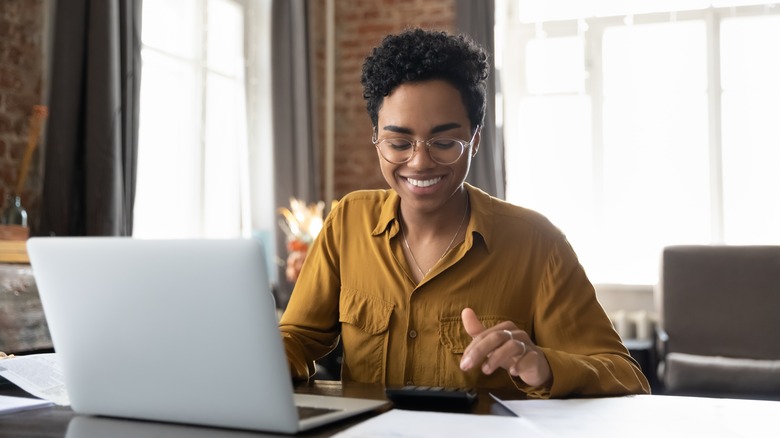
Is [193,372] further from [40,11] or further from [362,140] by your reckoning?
[362,140]

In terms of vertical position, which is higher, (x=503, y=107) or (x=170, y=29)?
(x=170, y=29)

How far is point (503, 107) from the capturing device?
511cm

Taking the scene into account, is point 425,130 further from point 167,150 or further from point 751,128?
point 751,128

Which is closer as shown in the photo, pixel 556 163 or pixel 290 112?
pixel 290 112

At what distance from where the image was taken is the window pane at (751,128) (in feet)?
15.7

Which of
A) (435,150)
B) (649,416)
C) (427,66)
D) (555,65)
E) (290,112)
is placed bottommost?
(649,416)

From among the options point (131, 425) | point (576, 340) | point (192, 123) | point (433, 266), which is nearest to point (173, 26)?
point (192, 123)

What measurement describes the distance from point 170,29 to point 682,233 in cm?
310

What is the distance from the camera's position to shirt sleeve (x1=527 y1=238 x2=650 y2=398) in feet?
4.39

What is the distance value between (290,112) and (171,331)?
407cm

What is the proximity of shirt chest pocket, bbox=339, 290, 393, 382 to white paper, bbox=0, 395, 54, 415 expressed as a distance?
613mm

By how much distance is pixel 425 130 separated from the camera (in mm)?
1630

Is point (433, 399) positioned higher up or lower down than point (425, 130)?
lower down

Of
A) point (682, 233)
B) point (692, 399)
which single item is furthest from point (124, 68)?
point (682, 233)
